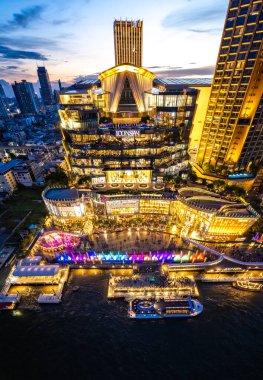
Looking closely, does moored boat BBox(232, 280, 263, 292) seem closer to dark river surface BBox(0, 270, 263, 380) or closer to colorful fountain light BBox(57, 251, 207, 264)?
dark river surface BBox(0, 270, 263, 380)

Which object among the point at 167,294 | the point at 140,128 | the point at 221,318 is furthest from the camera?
the point at 140,128

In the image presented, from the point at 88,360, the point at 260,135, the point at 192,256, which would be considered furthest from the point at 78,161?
the point at 260,135

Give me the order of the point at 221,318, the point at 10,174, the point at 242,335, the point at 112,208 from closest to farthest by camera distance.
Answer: the point at 242,335 → the point at 221,318 → the point at 112,208 → the point at 10,174

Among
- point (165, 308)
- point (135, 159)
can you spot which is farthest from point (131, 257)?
point (135, 159)

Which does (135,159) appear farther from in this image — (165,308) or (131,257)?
(165,308)

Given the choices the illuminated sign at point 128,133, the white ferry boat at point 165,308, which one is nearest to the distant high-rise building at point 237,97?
the illuminated sign at point 128,133

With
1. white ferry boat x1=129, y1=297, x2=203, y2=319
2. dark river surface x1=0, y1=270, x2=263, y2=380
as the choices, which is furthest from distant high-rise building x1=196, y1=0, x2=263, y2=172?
dark river surface x1=0, y1=270, x2=263, y2=380

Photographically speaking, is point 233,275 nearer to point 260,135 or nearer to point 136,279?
point 136,279

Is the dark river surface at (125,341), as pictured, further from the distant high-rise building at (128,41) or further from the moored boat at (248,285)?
the distant high-rise building at (128,41)
